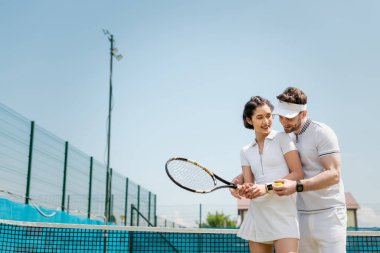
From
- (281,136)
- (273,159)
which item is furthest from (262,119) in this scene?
(273,159)

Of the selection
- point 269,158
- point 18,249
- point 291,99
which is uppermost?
point 291,99

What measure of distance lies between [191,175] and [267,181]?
0.81 m

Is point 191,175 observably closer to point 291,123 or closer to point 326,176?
point 291,123

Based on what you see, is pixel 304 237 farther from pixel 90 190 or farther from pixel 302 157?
pixel 90 190

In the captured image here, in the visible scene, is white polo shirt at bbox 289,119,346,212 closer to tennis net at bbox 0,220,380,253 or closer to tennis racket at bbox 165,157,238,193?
tennis racket at bbox 165,157,238,193

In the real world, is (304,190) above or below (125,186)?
below

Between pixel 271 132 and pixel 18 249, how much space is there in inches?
201

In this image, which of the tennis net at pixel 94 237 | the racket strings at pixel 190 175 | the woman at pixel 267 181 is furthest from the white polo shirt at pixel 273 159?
the tennis net at pixel 94 237

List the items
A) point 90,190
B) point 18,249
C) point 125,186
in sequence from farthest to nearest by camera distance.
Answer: point 125,186 → point 90,190 → point 18,249

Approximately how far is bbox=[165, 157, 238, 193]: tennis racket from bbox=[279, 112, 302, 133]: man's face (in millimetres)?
687

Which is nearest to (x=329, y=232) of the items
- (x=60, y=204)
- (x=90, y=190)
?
(x=60, y=204)

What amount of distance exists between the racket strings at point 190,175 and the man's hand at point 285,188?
2.90 feet

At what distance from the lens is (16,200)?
8680 millimetres

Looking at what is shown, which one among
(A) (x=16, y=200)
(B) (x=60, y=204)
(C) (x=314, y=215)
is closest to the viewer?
(C) (x=314, y=215)
